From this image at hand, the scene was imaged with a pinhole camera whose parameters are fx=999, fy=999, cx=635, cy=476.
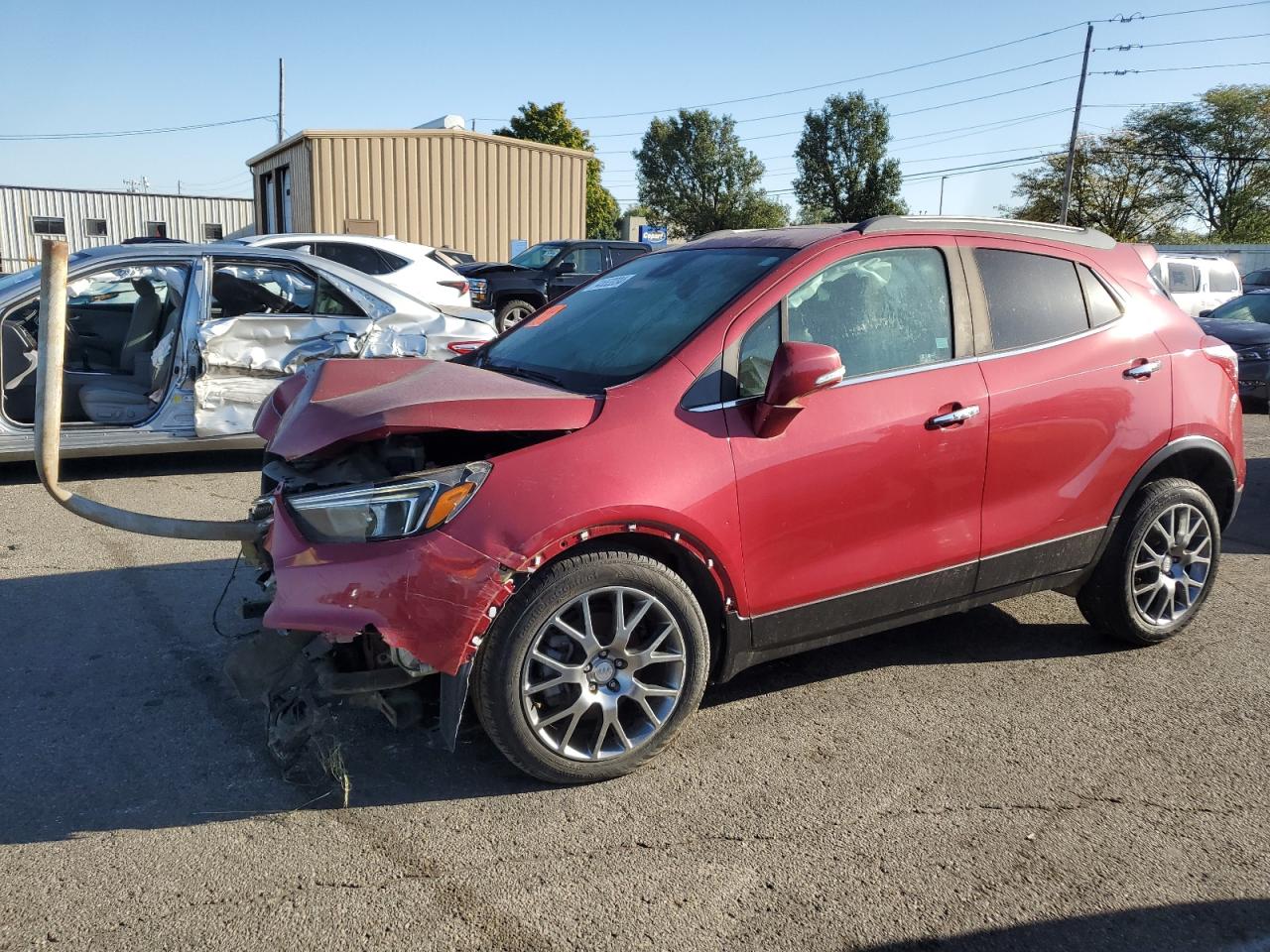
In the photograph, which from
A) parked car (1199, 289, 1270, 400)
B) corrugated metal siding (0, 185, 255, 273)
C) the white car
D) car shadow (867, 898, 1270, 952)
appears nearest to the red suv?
car shadow (867, 898, 1270, 952)

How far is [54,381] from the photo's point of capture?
2990mm

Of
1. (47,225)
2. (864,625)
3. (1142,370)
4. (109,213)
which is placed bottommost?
(864,625)

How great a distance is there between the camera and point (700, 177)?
7506cm

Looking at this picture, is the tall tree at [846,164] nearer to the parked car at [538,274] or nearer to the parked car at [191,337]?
the parked car at [538,274]

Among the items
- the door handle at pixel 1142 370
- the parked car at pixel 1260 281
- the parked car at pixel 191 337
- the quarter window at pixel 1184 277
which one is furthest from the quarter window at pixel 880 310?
the parked car at pixel 1260 281

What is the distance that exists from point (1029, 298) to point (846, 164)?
61419 millimetres

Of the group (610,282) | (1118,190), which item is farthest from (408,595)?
(1118,190)

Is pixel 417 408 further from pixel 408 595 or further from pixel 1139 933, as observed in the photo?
pixel 1139 933

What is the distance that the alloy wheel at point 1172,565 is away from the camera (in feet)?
14.2

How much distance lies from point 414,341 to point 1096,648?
515cm

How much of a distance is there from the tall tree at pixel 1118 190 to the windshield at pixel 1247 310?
1701 inches

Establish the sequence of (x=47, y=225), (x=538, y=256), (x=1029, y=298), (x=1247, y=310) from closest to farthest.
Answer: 1. (x=1029, y=298)
2. (x=1247, y=310)
3. (x=538, y=256)
4. (x=47, y=225)

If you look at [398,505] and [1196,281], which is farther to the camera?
[1196,281]

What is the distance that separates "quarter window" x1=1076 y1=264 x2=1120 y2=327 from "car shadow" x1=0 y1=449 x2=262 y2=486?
19.2 feet
